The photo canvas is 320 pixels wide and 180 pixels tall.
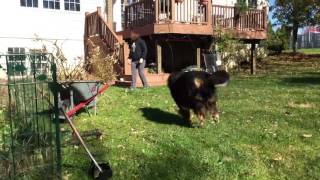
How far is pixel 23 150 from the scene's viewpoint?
16.2 feet

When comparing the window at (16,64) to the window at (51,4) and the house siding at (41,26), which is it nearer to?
the house siding at (41,26)

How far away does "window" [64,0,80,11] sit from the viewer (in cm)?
1847

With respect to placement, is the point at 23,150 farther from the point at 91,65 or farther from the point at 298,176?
the point at 91,65

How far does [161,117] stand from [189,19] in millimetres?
9145

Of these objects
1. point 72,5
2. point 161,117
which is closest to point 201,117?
point 161,117

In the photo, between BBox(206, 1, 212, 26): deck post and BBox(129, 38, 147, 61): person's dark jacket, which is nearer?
BBox(129, 38, 147, 61): person's dark jacket

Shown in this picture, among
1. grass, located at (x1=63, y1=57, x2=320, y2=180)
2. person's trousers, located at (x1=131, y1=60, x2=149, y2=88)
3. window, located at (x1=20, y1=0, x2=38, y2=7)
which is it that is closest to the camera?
grass, located at (x1=63, y1=57, x2=320, y2=180)

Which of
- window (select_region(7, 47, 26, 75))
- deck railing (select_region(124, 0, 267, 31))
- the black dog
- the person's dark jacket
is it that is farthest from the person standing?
window (select_region(7, 47, 26, 75))

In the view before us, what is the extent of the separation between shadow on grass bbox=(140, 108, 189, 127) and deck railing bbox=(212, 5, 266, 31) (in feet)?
31.8

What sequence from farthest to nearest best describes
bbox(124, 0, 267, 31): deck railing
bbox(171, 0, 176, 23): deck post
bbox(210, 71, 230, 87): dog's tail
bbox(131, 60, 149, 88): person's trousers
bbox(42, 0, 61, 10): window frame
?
bbox(42, 0, 61, 10): window frame
bbox(124, 0, 267, 31): deck railing
bbox(171, 0, 176, 23): deck post
bbox(131, 60, 149, 88): person's trousers
bbox(210, 71, 230, 87): dog's tail

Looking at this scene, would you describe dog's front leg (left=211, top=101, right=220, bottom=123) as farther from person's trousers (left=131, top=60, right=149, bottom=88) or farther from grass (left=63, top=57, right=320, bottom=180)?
person's trousers (left=131, top=60, right=149, bottom=88)

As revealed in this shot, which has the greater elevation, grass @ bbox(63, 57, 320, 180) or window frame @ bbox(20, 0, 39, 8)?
window frame @ bbox(20, 0, 39, 8)

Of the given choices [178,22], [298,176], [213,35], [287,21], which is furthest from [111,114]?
[287,21]

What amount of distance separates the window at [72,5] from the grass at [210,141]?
324 inches
